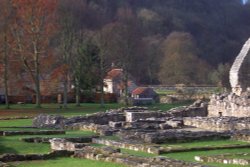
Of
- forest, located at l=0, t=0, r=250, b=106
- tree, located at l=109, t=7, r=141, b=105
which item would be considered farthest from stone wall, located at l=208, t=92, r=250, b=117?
tree, located at l=109, t=7, r=141, b=105

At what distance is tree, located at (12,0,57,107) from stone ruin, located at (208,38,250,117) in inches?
688

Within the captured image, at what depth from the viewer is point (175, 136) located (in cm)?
2525

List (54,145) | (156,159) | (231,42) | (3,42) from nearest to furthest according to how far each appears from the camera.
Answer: (156,159) → (54,145) → (3,42) → (231,42)

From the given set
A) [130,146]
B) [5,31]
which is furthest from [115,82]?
[130,146]

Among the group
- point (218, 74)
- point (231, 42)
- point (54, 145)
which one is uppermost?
point (231, 42)

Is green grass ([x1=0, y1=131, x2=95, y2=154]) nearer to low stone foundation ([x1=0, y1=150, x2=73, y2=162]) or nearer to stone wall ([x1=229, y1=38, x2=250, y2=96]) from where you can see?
low stone foundation ([x1=0, y1=150, x2=73, y2=162])

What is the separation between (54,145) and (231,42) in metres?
98.8

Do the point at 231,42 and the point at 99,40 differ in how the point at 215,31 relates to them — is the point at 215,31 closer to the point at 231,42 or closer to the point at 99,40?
the point at 231,42

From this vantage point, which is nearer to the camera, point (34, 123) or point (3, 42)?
point (34, 123)

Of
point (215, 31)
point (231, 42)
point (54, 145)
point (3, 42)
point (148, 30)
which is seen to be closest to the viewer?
point (54, 145)

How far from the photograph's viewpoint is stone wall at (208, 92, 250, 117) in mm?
36972

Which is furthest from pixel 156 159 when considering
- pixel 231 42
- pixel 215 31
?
pixel 215 31

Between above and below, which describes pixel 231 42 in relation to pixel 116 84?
above

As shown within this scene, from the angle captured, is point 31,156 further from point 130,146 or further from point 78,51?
point 78,51
